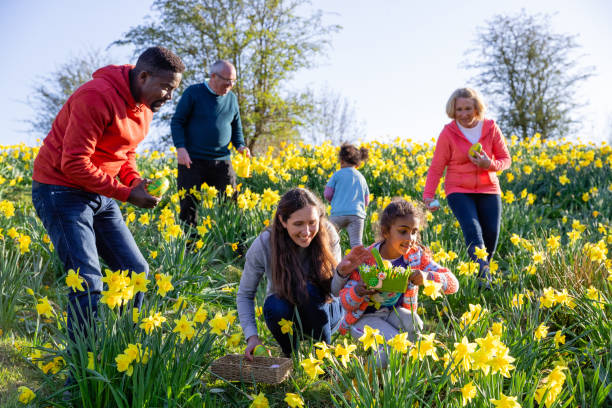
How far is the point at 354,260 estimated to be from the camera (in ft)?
8.07

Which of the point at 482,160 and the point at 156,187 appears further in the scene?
the point at 482,160

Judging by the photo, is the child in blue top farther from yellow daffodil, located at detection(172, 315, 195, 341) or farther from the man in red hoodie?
yellow daffodil, located at detection(172, 315, 195, 341)

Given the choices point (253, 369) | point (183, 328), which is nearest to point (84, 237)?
point (183, 328)

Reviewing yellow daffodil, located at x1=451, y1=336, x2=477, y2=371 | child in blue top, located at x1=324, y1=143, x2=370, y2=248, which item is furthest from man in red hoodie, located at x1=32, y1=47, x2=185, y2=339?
child in blue top, located at x1=324, y1=143, x2=370, y2=248

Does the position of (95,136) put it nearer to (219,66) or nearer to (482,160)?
(219,66)

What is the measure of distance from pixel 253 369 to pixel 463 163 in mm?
2539

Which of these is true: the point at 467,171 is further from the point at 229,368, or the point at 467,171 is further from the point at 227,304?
the point at 229,368

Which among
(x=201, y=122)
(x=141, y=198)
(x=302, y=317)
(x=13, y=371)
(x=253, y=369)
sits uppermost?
(x=201, y=122)

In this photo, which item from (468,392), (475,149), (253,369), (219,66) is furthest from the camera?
(219,66)

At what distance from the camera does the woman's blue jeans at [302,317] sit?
8.45 ft

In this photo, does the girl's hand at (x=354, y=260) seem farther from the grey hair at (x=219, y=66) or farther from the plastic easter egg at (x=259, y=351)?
the grey hair at (x=219, y=66)

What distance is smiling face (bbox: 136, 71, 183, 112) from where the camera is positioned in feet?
8.00

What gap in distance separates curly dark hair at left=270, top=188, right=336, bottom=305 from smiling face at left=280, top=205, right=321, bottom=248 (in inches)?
1.0

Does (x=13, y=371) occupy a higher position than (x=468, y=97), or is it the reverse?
(x=468, y=97)
